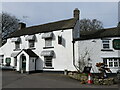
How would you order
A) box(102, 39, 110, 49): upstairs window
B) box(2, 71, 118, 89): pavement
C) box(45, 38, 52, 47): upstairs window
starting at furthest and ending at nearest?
1. box(45, 38, 52, 47): upstairs window
2. box(102, 39, 110, 49): upstairs window
3. box(2, 71, 118, 89): pavement

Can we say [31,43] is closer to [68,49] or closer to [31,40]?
[31,40]

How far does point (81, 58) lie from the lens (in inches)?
976

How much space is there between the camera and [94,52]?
968 inches

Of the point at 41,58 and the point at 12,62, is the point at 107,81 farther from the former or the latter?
the point at 12,62

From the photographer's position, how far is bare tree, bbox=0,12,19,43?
2008 inches

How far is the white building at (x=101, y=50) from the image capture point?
2366cm

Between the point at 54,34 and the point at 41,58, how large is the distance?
15.6 feet

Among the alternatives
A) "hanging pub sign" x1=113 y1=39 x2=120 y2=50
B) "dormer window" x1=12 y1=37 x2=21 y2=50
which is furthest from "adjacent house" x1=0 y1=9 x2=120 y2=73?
"dormer window" x1=12 y1=37 x2=21 y2=50

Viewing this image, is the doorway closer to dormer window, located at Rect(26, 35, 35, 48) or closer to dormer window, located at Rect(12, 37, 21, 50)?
dormer window, located at Rect(26, 35, 35, 48)

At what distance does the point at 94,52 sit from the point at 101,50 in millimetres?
1087

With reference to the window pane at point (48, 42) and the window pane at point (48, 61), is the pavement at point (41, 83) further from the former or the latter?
the window pane at point (48, 42)

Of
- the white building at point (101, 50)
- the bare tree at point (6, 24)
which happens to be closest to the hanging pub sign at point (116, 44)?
the white building at point (101, 50)

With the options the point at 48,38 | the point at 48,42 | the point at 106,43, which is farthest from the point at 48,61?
the point at 106,43

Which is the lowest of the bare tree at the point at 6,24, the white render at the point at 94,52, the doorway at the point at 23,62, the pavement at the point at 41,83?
the pavement at the point at 41,83
